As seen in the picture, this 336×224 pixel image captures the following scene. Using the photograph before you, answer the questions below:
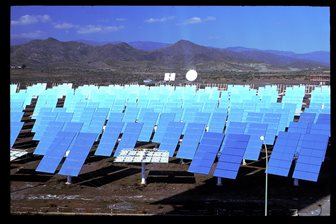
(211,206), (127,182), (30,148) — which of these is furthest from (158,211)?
(30,148)

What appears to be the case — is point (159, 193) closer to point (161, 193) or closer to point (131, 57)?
point (161, 193)

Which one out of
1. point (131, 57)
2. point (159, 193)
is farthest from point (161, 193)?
point (131, 57)

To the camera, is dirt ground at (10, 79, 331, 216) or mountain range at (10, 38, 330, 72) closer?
dirt ground at (10, 79, 331, 216)

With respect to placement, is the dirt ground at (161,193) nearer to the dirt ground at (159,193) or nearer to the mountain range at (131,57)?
the dirt ground at (159,193)

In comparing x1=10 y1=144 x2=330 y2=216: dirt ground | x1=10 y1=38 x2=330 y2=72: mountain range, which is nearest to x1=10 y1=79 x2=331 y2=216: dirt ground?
x1=10 y1=144 x2=330 y2=216: dirt ground

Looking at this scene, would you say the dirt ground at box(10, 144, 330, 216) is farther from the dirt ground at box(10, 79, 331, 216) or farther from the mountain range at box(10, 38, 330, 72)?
the mountain range at box(10, 38, 330, 72)

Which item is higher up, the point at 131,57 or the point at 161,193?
the point at 131,57

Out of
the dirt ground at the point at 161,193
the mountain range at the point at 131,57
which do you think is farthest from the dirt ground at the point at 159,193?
the mountain range at the point at 131,57
